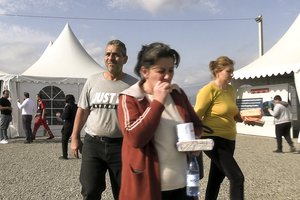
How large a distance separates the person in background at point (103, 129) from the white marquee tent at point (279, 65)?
9604 millimetres

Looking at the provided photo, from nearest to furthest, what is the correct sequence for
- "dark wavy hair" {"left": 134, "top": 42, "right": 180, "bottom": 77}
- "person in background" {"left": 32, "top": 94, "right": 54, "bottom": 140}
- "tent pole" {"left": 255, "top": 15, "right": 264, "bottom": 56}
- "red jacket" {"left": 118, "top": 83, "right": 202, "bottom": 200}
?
"red jacket" {"left": 118, "top": 83, "right": 202, "bottom": 200} < "dark wavy hair" {"left": 134, "top": 42, "right": 180, "bottom": 77} < "person in background" {"left": 32, "top": 94, "right": 54, "bottom": 140} < "tent pole" {"left": 255, "top": 15, "right": 264, "bottom": 56}

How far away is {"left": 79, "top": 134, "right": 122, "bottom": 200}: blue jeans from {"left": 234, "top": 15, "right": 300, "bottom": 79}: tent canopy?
989cm

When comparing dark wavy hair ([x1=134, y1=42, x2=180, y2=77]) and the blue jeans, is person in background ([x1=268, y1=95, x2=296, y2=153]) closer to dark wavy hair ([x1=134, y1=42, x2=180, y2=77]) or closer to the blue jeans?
the blue jeans

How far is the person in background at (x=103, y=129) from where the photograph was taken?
130 inches

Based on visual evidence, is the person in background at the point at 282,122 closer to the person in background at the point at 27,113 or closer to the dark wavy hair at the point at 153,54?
the person in background at the point at 27,113

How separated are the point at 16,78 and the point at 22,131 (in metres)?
2.01

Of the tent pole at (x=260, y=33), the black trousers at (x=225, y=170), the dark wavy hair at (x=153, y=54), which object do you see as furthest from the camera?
the tent pole at (x=260, y=33)

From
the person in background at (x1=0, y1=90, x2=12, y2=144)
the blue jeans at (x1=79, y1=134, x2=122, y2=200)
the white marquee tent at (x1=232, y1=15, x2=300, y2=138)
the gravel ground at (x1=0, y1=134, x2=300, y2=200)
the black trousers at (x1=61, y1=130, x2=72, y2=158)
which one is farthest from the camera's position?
the white marquee tent at (x1=232, y1=15, x2=300, y2=138)

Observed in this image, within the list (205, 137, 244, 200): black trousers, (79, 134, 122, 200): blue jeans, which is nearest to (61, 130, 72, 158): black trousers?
(205, 137, 244, 200): black trousers

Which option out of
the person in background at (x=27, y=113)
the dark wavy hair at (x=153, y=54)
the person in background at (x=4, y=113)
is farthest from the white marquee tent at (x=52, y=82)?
the dark wavy hair at (x=153, y=54)

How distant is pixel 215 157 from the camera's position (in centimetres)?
386

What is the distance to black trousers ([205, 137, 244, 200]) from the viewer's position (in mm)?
3699

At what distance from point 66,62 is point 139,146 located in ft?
55.0

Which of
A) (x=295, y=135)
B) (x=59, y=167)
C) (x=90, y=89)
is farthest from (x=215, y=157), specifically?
(x=295, y=135)
